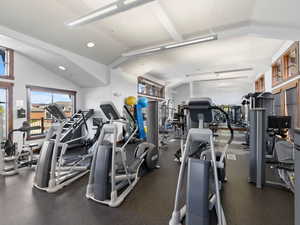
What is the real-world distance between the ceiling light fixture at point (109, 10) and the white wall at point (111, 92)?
3310 millimetres

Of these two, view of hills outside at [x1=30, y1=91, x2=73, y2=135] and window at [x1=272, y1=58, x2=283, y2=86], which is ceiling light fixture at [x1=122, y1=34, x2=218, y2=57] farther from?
window at [x1=272, y1=58, x2=283, y2=86]

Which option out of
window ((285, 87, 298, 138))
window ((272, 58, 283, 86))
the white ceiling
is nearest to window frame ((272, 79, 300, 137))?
window ((285, 87, 298, 138))

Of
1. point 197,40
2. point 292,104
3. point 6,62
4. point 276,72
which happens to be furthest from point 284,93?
point 6,62

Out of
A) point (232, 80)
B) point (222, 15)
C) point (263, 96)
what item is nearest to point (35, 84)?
point (222, 15)

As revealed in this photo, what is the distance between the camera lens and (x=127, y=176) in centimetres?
276

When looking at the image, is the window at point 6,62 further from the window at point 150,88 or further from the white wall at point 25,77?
the window at point 150,88

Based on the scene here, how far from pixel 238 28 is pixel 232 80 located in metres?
8.85

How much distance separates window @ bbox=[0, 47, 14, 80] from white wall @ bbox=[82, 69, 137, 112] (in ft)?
8.71

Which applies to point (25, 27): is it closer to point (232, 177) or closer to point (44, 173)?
point (44, 173)

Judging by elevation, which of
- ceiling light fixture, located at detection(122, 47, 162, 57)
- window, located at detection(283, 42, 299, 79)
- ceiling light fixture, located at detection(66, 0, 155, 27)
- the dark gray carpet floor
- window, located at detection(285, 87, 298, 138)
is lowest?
the dark gray carpet floor

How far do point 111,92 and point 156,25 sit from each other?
3.31 m

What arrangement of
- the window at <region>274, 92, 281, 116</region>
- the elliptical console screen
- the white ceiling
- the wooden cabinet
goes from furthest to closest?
the window at <region>274, 92, 281, 116</region> → the wooden cabinet → the elliptical console screen → the white ceiling

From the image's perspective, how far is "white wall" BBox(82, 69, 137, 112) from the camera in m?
6.72

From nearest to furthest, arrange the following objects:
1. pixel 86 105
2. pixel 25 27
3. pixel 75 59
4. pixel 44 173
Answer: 1. pixel 44 173
2. pixel 25 27
3. pixel 75 59
4. pixel 86 105
